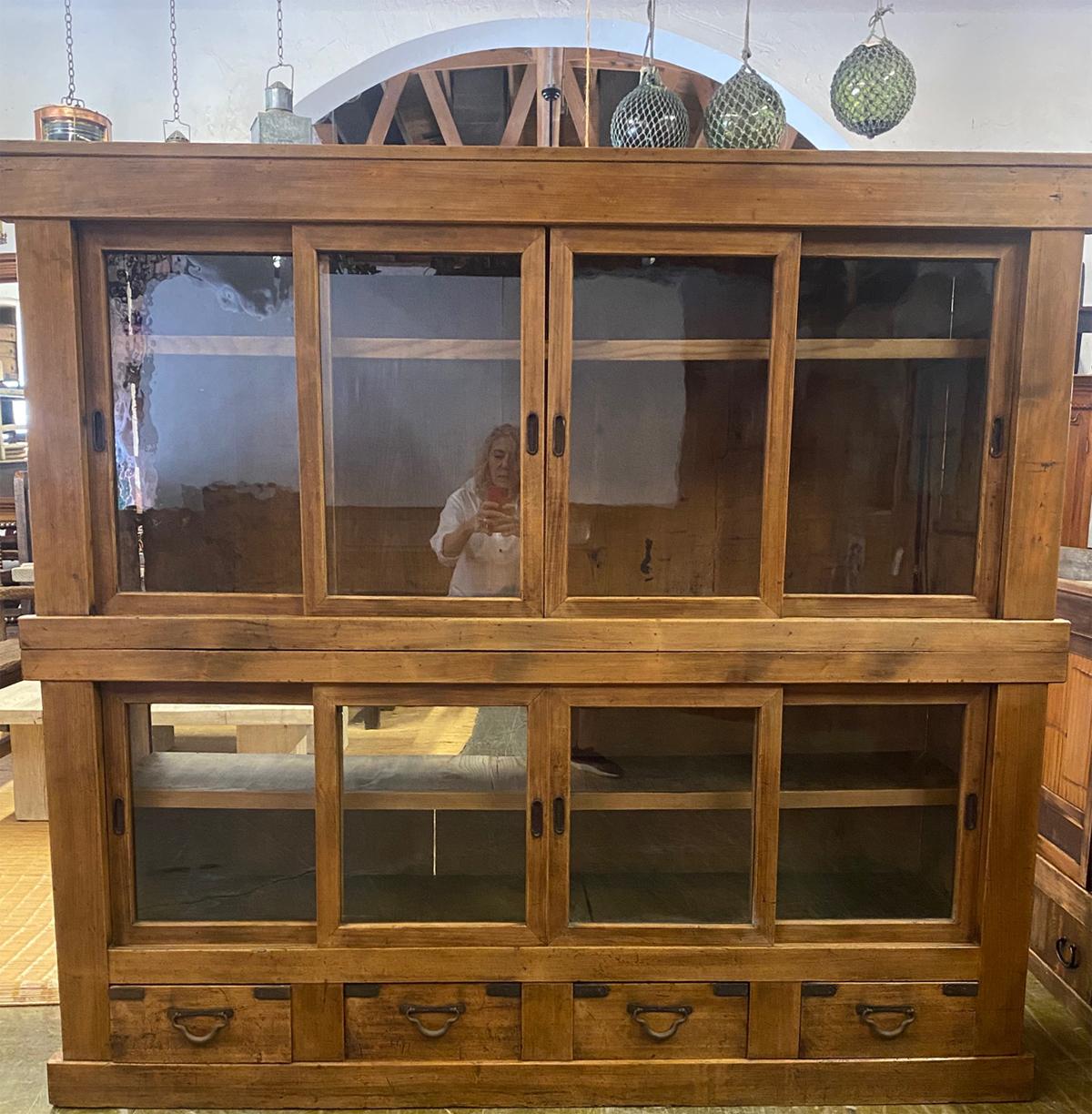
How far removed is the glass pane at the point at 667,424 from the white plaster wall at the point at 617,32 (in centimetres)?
106

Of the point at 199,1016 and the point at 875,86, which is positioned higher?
the point at 875,86

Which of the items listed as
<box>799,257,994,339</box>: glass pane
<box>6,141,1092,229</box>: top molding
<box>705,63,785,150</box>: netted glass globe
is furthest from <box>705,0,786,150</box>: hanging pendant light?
<box>799,257,994,339</box>: glass pane

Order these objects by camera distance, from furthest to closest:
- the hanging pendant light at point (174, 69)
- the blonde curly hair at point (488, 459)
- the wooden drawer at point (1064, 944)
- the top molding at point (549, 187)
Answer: the hanging pendant light at point (174, 69) < the wooden drawer at point (1064, 944) < the blonde curly hair at point (488, 459) < the top molding at point (549, 187)

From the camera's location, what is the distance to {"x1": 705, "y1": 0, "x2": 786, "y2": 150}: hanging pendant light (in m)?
1.22

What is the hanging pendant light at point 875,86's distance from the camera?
4.21ft

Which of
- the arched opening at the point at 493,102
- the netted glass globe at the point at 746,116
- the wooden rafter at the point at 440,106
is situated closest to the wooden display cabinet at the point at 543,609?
the netted glass globe at the point at 746,116

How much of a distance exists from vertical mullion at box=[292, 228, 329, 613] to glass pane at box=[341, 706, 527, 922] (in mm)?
250

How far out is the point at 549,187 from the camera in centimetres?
114

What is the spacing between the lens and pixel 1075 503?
2406 mm

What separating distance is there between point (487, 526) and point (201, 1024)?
0.96 metres

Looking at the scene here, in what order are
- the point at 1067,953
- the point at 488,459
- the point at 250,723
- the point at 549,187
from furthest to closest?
the point at 1067,953
the point at 250,723
the point at 488,459
the point at 549,187

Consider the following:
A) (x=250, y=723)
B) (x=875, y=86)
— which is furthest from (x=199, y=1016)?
(x=875, y=86)

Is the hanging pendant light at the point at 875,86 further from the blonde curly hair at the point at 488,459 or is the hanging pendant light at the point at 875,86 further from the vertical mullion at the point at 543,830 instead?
the vertical mullion at the point at 543,830

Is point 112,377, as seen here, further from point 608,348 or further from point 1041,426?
point 1041,426
